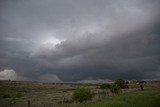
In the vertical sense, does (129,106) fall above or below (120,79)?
below

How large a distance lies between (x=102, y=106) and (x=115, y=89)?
117 feet

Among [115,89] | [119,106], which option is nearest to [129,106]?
[119,106]

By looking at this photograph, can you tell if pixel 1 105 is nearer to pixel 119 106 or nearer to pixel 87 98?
pixel 119 106

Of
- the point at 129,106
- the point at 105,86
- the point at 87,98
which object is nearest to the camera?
the point at 129,106

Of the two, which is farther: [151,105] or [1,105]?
[151,105]

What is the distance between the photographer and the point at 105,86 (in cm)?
8869

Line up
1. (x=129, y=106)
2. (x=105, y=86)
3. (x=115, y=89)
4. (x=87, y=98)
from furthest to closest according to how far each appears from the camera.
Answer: (x=105, y=86) → (x=115, y=89) → (x=87, y=98) → (x=129, y=106)

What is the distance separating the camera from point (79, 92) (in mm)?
47938

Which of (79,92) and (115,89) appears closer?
(79,92)

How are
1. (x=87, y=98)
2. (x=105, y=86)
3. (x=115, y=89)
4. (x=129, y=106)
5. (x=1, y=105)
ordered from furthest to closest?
(x=105, y=86) < (x=115, y=89) < (x=87, y=98) < (x=129, y=106) < (x=1, y=105)

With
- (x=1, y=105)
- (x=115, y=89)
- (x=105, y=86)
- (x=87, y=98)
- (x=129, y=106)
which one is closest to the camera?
(x=1, y=105)

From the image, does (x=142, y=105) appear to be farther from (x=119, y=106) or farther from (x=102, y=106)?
(x=102, y=106)

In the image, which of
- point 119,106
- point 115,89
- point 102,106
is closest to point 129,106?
point 119,106

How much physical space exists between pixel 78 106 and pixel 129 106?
20.5 ft
